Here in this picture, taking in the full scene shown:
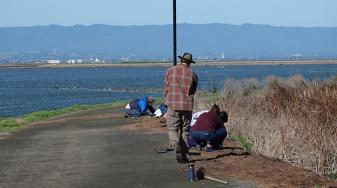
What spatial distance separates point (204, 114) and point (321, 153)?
2337mm

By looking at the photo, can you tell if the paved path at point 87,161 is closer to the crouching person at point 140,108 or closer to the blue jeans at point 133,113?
the crouching person at point 140,108

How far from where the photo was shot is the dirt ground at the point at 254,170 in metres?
10.2

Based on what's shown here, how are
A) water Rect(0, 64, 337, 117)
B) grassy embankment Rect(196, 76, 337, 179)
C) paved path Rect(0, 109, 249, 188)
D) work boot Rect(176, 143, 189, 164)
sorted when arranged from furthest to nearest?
water Rect(0, 64, 337, 117), grassy embankment Rect(196, 76, 337, 179), work boot Rect(176, 143, 189, 164), paved path Rect(0, 109, 249, 188)

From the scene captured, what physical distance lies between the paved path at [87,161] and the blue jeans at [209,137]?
0.63 m

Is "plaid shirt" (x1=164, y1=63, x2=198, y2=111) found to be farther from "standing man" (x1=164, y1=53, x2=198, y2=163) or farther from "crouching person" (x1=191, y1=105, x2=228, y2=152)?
"crouching person" (x1=191, y1=105, x2=228, y2=152)

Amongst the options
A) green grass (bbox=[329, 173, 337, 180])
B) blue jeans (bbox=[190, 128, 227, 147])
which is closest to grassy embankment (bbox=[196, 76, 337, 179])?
green grass (bbox=[329, 173, 337, 180])

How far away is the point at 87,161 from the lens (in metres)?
12.7

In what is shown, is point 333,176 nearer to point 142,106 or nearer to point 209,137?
point 209,137

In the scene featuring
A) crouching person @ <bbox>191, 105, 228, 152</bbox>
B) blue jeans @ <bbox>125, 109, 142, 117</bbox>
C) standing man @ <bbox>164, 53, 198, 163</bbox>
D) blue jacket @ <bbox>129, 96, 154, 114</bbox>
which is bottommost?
blue jeans @ <bbox>125, 109, 142, 117</bbox>

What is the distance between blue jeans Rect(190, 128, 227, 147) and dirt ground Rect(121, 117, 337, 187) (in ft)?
0.75

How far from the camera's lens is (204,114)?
518 inches

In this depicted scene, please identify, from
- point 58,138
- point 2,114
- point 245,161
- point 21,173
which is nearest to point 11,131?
point 58,138

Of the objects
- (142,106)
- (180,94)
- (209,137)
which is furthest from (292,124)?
(142,106)

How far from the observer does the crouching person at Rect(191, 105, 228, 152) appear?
13039 mm
